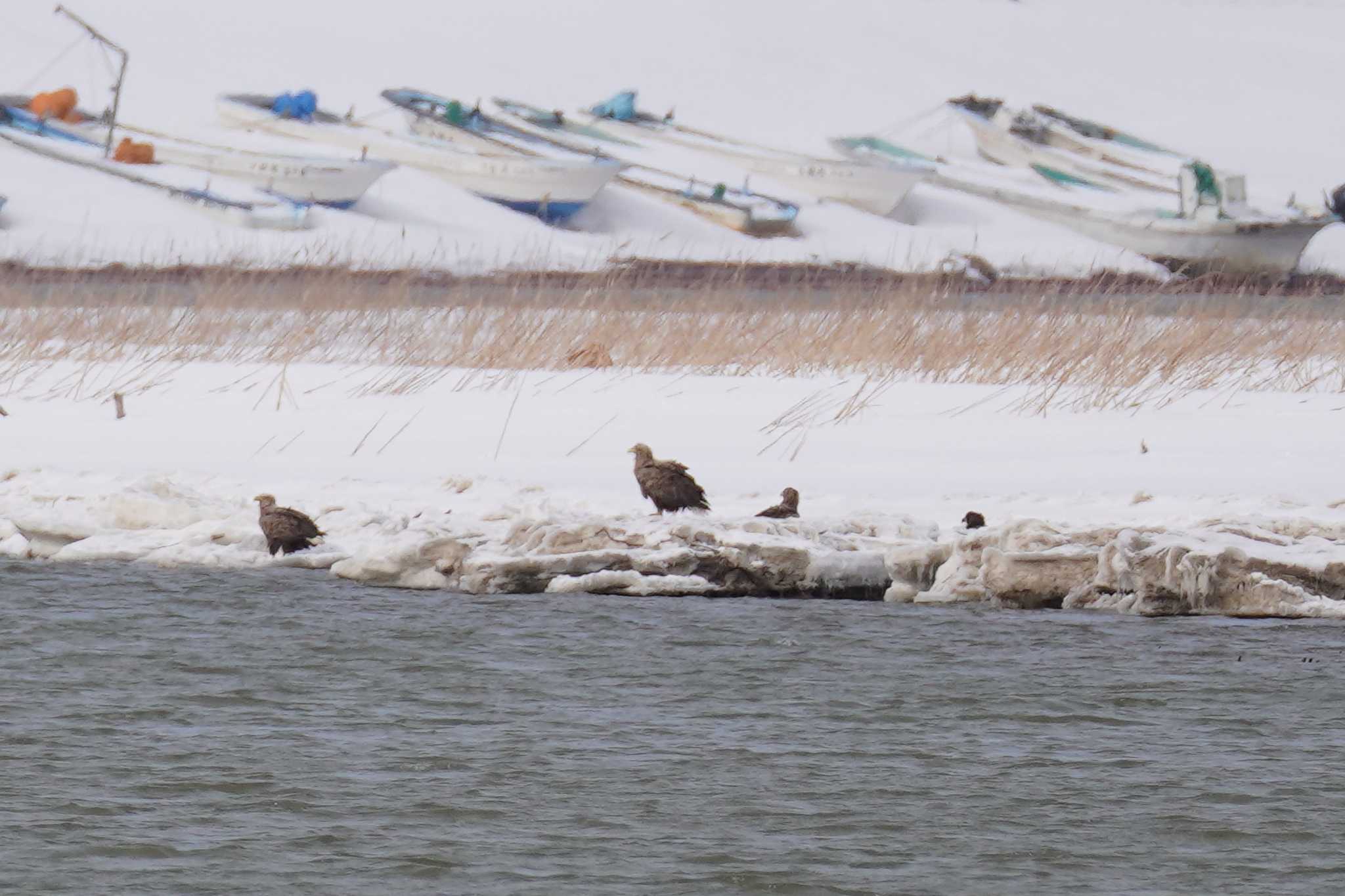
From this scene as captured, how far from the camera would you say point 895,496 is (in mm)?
12227

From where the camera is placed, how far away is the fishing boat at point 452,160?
47750 millimetres

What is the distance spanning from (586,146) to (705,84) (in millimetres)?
11940

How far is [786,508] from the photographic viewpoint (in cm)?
1135

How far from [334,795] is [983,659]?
322cm

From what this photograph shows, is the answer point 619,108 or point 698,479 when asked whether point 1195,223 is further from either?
point 698,479

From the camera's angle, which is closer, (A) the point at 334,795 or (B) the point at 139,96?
(A) the point at 334,795

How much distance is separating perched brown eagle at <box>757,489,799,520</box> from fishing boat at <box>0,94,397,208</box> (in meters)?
33.3

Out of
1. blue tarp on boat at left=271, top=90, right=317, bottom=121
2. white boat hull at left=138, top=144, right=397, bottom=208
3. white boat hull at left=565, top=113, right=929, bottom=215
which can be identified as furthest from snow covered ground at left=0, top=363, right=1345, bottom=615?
blue tarp on boat at left=271, top=90, right=317, bottom=121

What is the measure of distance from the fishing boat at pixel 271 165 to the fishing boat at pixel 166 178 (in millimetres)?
197

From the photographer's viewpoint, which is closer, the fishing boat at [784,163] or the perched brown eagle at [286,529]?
the perched brown eagle at [286,529]

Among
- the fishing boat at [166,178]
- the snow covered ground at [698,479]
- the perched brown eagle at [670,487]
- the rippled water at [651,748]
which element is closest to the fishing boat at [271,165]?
the fishing boat at [166,178]

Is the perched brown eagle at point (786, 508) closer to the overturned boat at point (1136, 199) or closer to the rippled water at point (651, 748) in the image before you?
the rippled water at point (651, 748)

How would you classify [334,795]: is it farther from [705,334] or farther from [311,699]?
[705,334]

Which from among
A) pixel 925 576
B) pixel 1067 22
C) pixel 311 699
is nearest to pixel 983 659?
pixel 925 576
